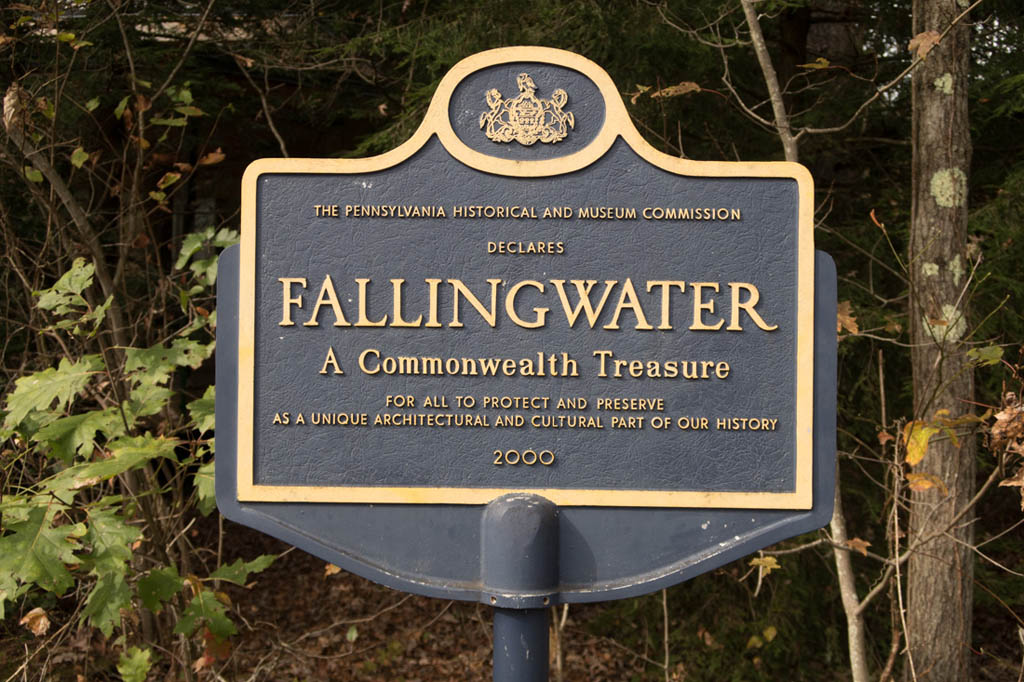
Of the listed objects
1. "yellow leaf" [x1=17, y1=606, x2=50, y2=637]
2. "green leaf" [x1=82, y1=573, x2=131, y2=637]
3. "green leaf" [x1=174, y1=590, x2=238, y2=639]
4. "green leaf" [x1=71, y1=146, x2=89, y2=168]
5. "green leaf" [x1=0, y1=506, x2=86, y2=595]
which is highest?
"green leaf" [x1=71, y1=146, x2=89, y2=168]

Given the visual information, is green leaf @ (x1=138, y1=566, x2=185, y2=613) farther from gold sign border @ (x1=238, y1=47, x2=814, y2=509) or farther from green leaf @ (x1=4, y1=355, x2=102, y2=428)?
gold sign border @ (x1=238, y1=47, x2=814, y2=509)

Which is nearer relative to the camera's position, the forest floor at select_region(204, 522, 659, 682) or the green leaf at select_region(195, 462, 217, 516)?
the green leaf at select_region(195, 462, 217, 516)

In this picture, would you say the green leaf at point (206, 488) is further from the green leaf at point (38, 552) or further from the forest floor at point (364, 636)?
the forest floor at point (364, 636)

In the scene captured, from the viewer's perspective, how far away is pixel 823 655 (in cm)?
589

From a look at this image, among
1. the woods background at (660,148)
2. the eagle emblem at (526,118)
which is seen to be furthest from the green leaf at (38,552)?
the eagle emblem at (526,118)

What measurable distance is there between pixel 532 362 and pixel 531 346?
45 mm

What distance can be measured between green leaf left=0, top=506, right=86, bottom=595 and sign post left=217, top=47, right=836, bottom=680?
0.85 m

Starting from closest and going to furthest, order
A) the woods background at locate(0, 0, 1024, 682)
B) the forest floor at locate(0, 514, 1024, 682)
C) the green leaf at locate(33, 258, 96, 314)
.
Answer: the green leaf at locate(33, 258, 96, 314) < the woods background at locate(0, 0, 1024, 682) < the forest floor at locate(0, 514, 1024, 682)

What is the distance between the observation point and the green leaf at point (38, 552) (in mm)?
3023

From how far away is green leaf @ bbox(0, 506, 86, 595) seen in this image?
3.02 meters

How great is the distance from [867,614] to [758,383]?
12.8ft

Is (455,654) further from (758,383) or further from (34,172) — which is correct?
(758,383)

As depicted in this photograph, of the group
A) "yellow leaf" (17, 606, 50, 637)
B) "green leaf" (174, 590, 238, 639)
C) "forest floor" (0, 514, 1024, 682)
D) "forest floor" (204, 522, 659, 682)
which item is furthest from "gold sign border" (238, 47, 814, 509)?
"forest floor" (204, 522, 659, 682)

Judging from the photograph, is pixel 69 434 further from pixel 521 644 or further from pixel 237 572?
pixel 521 644
